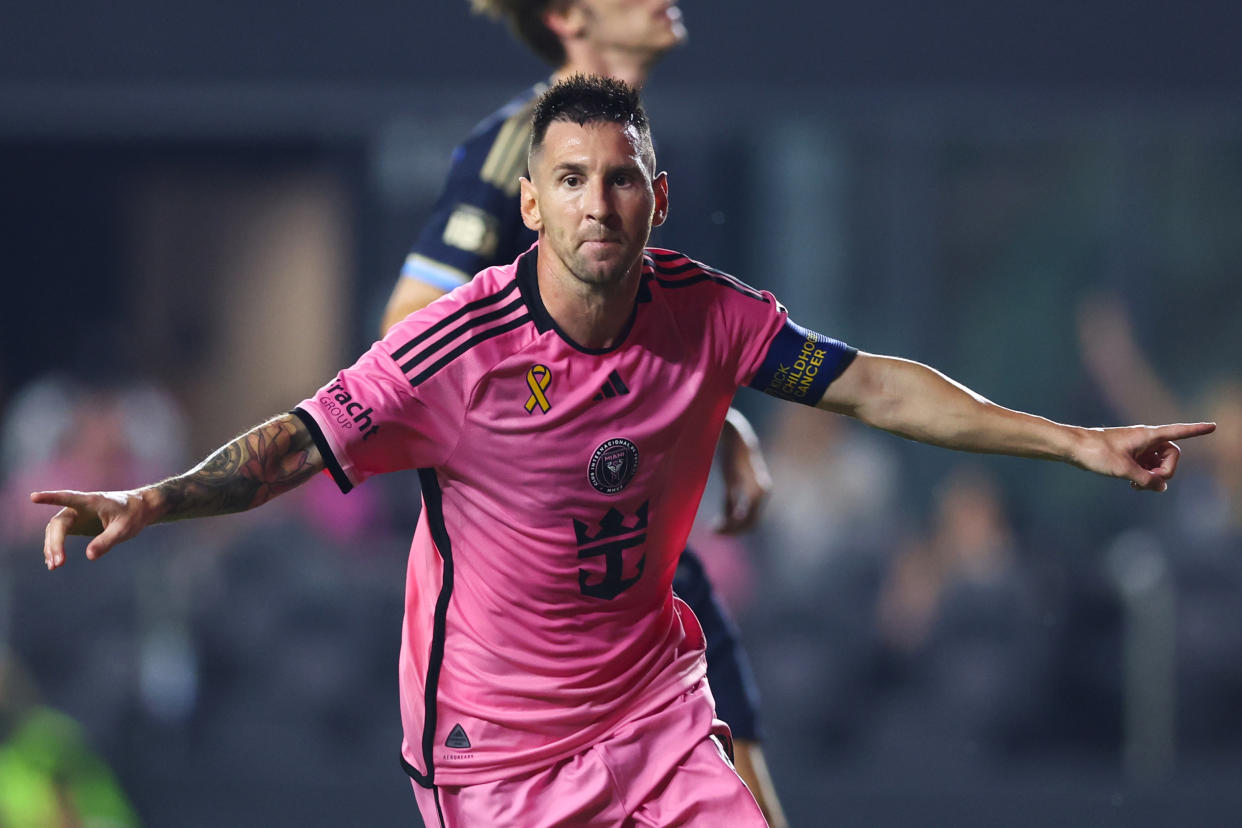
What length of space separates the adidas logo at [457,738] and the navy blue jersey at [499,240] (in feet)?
2.49

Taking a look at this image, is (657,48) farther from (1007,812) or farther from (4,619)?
(4,619)

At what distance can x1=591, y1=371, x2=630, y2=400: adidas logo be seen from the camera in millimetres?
3080

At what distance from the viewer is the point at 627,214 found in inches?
117

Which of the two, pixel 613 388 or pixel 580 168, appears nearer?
pixel 580 168

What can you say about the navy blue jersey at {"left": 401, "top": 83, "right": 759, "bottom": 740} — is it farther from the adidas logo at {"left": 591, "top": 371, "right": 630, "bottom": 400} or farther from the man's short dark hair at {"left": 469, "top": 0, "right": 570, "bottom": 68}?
the adidas logo at {"left": 591, "top": 371, "right": 630, "bottom": 400}

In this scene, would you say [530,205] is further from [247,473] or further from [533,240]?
[533,240]

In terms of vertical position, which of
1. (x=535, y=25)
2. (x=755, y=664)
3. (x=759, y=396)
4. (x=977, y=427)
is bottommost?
(x=755, y=664)

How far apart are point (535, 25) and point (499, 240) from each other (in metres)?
0.71

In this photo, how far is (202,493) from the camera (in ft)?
9.18

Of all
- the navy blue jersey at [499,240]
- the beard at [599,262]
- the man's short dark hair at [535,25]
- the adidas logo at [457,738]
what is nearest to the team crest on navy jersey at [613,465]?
the beard at [599,262]

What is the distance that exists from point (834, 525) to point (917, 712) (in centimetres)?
115

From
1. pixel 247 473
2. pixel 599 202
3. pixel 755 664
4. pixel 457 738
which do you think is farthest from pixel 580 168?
pixel 755 664

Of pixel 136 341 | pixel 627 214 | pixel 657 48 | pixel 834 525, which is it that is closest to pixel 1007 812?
pixel 834 525

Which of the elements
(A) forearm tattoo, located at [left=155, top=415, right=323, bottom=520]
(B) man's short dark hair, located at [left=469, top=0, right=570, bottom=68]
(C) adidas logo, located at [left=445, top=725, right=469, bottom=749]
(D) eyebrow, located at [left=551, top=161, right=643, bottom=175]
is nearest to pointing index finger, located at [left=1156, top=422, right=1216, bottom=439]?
(D) eyebrow, located at [left=551, top=161, right=643, bottom=175]
